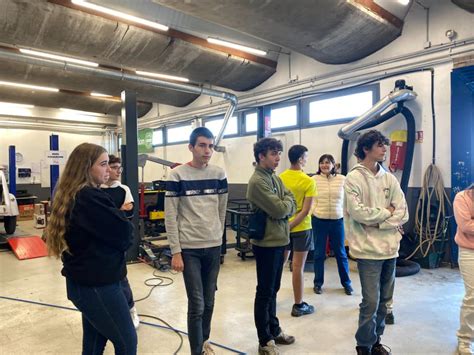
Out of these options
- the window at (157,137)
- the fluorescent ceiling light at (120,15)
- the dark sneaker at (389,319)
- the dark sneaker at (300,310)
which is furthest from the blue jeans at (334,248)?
the window at (157,137)

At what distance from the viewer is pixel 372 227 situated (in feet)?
7.09

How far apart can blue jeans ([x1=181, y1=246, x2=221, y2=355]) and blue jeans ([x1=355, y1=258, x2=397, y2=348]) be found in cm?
93

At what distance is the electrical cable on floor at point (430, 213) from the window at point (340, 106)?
60.8 inches

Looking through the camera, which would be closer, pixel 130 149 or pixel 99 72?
pixel 130 149

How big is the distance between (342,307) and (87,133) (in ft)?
37.5

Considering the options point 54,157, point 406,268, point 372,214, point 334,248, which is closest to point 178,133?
point 54,157

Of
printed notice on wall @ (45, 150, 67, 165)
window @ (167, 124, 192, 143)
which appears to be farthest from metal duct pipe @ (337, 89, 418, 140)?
window @ (167, 124, 192, 143)

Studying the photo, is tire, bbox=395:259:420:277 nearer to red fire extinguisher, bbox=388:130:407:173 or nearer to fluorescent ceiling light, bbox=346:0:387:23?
red fire extinguisher, bbox=388:130:407:173

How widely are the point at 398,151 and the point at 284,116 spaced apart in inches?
106

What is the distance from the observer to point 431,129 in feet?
16.3

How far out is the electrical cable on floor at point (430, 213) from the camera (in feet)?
15.4

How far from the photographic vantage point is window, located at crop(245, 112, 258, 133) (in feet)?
26.2

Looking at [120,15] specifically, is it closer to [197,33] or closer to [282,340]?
[197,33]

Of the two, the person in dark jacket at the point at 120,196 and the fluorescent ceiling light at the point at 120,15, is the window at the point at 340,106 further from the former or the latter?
the person in dark jacket at the point at 120,196
